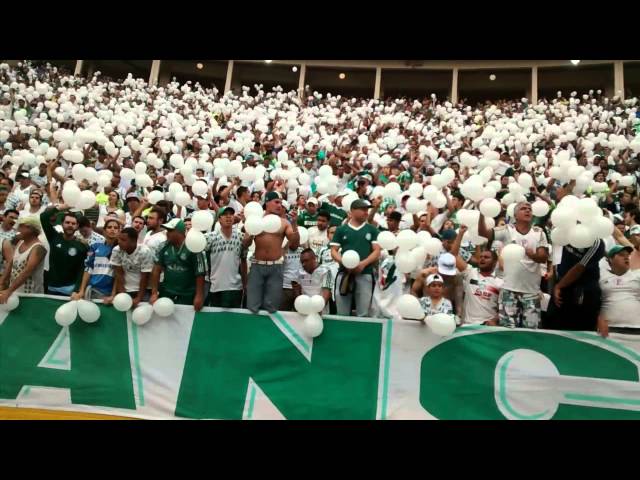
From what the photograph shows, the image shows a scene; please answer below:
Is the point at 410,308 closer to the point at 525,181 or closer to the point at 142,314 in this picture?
the point at 142,314

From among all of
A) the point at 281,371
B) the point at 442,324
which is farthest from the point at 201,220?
the point at 442,324

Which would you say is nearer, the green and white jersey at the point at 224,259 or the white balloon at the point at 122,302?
the white balloon at the point at 122,302

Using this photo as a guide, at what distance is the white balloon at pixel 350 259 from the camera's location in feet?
16.3

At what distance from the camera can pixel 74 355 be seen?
198 inches

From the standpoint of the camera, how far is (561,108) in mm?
17906

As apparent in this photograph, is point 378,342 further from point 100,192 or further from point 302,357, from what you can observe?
point 100,192

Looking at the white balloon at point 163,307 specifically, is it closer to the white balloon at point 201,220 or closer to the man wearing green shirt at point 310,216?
the white balloon at point 201,220

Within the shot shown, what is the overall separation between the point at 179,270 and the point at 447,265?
2733 mm

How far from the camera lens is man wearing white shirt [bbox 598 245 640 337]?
14.8 feet

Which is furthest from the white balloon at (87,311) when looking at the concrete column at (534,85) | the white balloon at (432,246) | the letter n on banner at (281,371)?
the concrete column at (534,85)

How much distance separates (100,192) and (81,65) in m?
23.4

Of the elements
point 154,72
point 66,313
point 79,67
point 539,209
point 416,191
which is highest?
point 154,72

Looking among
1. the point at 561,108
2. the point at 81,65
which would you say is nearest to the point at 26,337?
the point at 561,108

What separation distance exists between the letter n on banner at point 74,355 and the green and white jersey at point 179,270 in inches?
21.5
